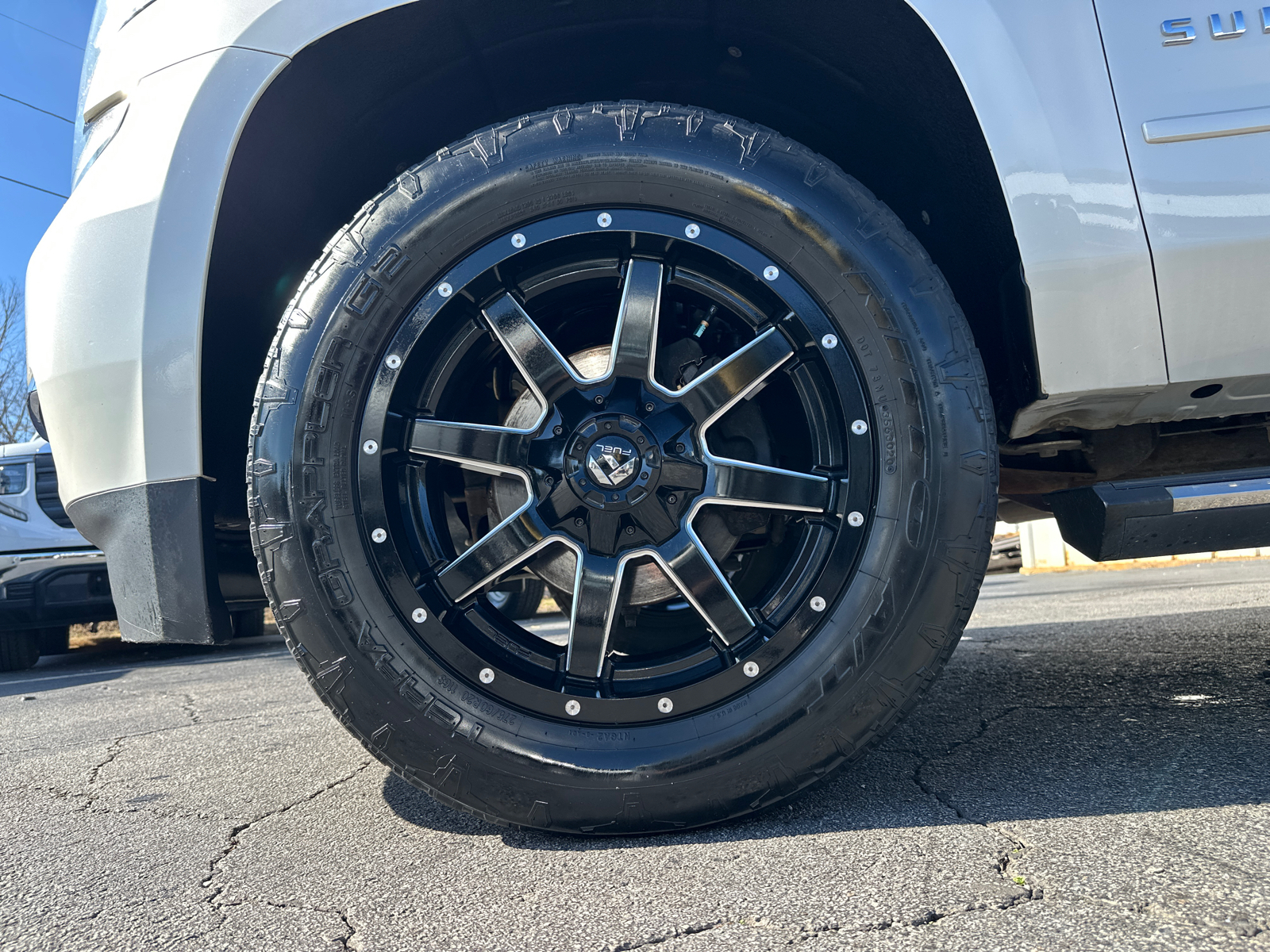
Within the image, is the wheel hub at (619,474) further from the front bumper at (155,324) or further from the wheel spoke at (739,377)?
the front bumper at (155,324)

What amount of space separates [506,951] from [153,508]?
987 millimetres

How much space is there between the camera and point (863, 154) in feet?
5.46

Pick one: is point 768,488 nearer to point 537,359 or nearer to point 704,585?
point 704,585

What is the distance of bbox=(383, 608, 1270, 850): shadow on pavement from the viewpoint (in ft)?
3.97

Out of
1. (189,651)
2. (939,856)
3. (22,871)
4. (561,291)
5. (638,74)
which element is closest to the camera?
(939,856)

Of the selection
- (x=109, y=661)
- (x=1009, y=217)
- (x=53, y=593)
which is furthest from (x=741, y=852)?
(x=109, y=661)

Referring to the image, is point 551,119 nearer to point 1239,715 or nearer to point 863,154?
point 863,154

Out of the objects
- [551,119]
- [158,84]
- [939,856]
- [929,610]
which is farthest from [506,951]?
[158,84]

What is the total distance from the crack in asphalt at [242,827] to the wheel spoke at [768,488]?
92cm

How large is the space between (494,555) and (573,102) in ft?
3.34

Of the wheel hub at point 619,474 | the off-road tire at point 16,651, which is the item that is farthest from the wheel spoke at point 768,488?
the off-road tire at point 16,651

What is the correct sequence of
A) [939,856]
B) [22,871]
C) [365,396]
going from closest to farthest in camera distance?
[939,856] < [22,871] < [365,396]

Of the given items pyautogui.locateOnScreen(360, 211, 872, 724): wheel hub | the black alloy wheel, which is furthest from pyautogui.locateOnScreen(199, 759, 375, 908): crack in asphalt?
pyautogui.locateOnScreen(360, 211, 872, 724): wheel hub

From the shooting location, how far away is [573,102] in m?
1.69
